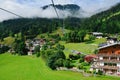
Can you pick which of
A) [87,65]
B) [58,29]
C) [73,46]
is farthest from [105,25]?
[87,65]

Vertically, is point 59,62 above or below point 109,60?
below

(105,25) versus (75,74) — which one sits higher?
(105,25)

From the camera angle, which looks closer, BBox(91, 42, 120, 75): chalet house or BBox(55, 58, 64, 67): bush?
BBox(91, 42, 120, 75): chalet house

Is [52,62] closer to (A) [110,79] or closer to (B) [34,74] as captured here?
(B) [34,74]

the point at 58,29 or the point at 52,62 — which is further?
the point at 58,29

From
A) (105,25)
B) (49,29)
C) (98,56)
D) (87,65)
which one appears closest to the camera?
(98,56)

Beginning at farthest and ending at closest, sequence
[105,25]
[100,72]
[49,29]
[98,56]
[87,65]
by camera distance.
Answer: [49,29] → [105,25] → [87,65] → [98,56] → [100,72]

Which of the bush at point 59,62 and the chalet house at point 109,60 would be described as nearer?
the chalet house at point 109,60

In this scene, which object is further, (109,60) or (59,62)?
(59,62)
